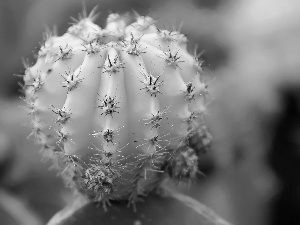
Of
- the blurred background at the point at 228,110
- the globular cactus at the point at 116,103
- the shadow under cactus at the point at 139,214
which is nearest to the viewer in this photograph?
the globular cactus at the point at 116,103

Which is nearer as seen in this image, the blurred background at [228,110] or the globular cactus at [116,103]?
the globular cactus at [116,103]

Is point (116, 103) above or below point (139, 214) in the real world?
above

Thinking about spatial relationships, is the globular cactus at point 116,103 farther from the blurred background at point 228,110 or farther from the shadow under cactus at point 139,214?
the blurred background at point 228,110

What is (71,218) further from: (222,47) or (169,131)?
(222,47)

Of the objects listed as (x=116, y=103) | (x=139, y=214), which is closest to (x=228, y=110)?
(x=139, y=214)

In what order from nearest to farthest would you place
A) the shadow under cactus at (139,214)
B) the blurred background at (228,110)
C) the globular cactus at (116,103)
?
the globular cactus at (116,103), the shadow under cactus at (139,214), the blurred background at (228,110)

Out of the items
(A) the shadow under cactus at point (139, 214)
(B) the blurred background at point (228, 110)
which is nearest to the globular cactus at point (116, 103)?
(A) the shadow under cactus at point (139, 214)

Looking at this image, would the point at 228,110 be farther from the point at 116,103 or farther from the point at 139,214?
the point at 116,103

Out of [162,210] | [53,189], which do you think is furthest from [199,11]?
[162,210]
